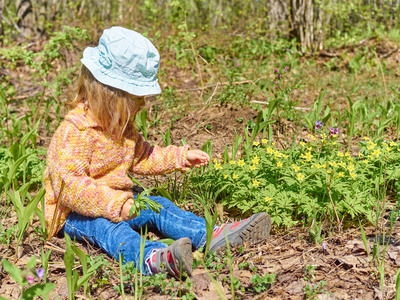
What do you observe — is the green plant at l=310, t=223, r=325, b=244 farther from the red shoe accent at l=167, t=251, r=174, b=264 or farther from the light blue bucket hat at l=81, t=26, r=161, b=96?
the light blue bucket hat at l=81, t=26, r=161, b=96

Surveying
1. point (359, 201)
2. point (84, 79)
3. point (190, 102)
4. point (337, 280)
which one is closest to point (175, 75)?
point (190, 102)

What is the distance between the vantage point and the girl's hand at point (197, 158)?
2433 millimetres

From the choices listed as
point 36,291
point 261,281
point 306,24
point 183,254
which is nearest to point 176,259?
point 183,254

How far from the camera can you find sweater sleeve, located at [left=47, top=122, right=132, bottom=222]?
2.00 meters

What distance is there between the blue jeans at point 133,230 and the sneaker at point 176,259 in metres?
0.11

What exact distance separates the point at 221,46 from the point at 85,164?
4.27 meters

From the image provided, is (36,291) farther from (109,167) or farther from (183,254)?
(109,167)

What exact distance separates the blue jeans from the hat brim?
0.71m

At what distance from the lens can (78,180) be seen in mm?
2027

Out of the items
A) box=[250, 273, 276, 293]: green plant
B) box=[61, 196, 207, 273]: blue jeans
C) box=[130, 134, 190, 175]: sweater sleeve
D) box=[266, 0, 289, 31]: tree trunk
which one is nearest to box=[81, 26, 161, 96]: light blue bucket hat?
box=[130, 134, 190, 175]: sweater sleeve

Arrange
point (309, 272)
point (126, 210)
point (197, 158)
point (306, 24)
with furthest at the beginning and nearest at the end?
1. point (306, 24)
2. point (197, 158)
3. point (126, 210)
4. point (309, 272)

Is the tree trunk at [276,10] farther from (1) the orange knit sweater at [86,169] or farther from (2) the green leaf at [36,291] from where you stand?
(2) the green leaf at [36,291]

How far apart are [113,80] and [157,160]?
68 cm

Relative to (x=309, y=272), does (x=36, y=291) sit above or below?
above
